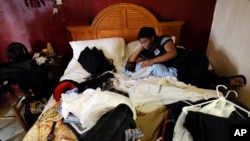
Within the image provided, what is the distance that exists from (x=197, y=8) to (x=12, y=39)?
2386mm

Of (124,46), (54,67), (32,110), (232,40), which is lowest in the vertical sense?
(32,110)

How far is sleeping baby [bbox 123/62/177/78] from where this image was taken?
182 centimetres

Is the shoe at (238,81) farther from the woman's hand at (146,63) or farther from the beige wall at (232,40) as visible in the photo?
the woman's hand at (146,63)

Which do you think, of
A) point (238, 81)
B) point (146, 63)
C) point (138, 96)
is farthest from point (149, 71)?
Answer: point (238, 81)

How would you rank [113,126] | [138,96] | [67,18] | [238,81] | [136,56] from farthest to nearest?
[67,18], [136,56], [238,81], [138,96], [113,126]

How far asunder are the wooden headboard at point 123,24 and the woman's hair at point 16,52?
0.62 meters

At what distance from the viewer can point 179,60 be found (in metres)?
1.84

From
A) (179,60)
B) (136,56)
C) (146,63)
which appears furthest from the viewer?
(136,56)

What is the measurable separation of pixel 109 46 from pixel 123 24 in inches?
13.9

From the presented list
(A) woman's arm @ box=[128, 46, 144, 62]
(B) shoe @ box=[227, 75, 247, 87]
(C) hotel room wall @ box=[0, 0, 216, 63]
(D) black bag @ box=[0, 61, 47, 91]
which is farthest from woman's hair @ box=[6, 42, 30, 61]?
(B) shoe @ box=[227, 75, 247, 87]

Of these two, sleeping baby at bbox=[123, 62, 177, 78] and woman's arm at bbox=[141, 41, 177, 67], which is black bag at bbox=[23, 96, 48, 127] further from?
woman's arm at bbox=[141, 41, 177, 67]

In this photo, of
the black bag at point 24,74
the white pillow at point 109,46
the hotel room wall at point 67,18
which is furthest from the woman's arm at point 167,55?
the black bag at point 24,74

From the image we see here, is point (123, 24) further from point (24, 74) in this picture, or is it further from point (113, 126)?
point (113, 126)

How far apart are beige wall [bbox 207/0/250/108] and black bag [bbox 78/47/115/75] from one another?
121cm
